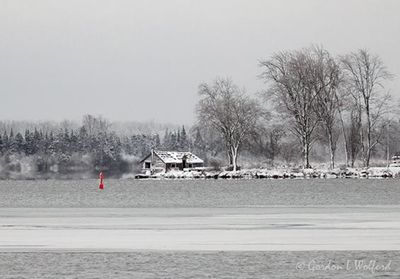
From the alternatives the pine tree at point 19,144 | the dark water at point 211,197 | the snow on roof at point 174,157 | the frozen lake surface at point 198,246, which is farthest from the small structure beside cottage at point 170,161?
the frozen lake surface at point 198,246

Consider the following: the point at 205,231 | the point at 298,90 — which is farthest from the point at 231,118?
the point at 205,231

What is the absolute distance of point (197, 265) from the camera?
17.2m

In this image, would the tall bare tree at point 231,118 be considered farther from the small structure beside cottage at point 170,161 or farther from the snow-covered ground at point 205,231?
the snow-covered ground at point 205,231

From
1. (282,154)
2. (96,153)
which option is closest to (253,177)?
(282,154)

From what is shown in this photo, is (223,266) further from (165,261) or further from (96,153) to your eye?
(96,153)

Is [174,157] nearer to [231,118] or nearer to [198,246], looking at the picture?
[231,118]

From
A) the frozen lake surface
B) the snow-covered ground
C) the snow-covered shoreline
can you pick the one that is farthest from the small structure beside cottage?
the frozen lake surface

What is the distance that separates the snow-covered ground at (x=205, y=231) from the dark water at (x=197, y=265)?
1.16 m

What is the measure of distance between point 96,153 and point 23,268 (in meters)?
135

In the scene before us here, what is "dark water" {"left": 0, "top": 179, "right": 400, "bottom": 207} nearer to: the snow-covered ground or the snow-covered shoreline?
the snow-covered ground

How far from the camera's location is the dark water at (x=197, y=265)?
1608cm

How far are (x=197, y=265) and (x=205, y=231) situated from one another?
22.0 ft

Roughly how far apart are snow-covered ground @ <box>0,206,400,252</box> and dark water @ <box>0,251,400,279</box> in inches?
45.8

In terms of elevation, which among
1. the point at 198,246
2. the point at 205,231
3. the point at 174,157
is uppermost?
the point at 174,157
